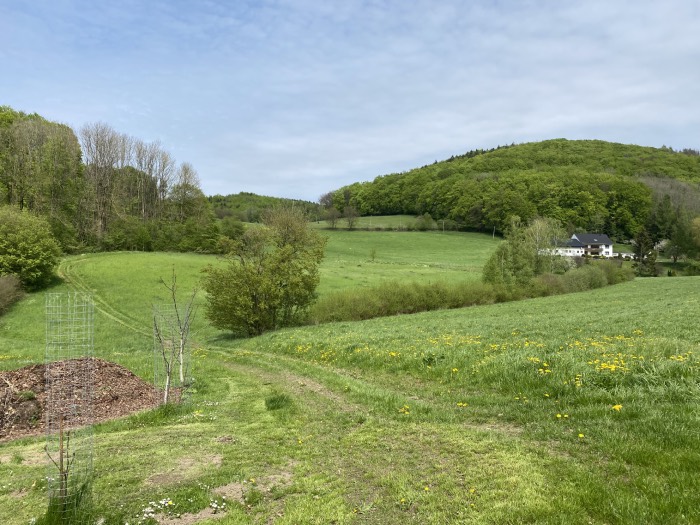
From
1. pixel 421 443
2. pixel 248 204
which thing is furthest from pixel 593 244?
pixel 421 443

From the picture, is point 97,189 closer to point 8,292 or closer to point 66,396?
point 8,292

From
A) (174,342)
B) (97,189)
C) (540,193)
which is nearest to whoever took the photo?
(174,342)

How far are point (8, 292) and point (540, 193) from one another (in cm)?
11479

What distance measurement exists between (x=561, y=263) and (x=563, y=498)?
60397 mm

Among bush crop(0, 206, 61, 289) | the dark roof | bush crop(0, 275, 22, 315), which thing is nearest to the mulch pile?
bush crop(0, 275, 22, 315)

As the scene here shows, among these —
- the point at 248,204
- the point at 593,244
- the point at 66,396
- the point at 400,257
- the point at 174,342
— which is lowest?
the point at 66,396

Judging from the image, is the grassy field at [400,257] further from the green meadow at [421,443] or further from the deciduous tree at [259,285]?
the green meadow at [421,443]

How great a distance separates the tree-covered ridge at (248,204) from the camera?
115000 millimetres

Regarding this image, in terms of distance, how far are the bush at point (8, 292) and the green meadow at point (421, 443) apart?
26792 millimetres

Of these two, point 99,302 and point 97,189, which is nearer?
point 99,302

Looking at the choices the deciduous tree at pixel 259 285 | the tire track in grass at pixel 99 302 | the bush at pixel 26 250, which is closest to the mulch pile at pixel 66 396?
the deciduous tree at pixel 259 285

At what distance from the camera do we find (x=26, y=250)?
41.3m

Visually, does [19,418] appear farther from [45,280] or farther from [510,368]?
[45,280]

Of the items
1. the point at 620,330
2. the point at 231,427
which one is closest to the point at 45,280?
the point at 231,427
